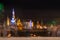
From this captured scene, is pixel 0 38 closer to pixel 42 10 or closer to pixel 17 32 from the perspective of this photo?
pixel 17 32

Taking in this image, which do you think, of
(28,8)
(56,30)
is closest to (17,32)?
(28,8)

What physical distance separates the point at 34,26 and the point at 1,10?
1.89 ft

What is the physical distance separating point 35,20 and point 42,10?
19 centimetres

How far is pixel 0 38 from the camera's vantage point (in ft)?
10.1

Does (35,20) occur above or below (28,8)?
below

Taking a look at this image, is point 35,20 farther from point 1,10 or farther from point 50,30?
point 1,10

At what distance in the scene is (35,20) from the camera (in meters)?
3.08

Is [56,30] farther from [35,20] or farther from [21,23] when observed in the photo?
[21,23]

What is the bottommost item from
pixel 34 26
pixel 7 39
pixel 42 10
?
pixel 7 39

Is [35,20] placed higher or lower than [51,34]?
higher

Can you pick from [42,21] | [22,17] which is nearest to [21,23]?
[22,17]

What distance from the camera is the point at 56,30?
3.14 metres

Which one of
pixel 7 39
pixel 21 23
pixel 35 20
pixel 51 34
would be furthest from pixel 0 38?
pixel 51 34

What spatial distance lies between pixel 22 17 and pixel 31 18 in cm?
14
